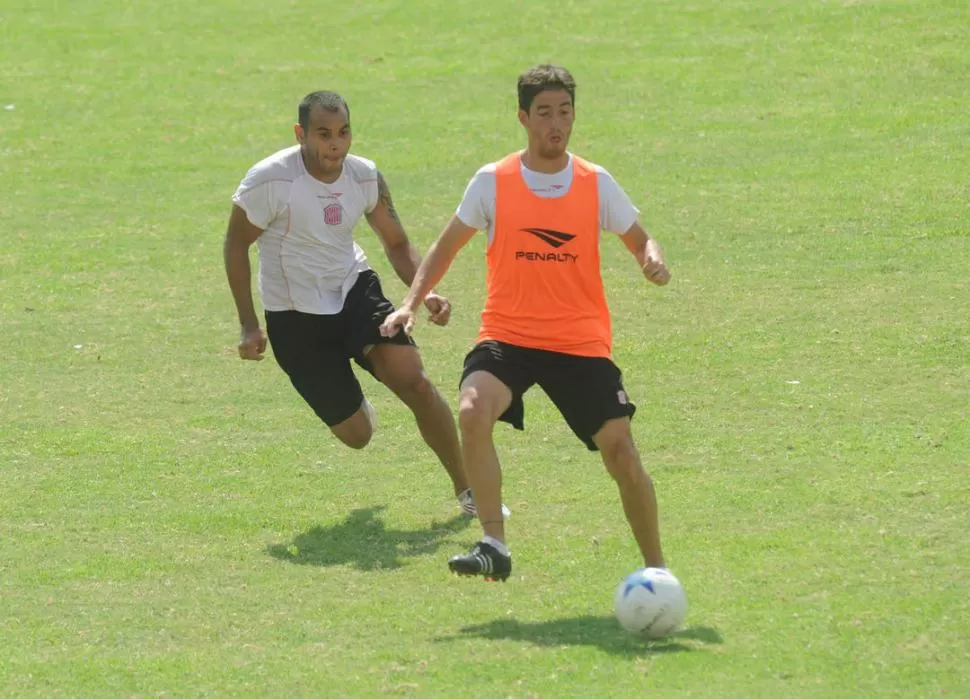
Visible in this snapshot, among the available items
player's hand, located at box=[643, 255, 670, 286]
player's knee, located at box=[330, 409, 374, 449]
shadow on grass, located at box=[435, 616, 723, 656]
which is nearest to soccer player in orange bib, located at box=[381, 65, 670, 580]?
player's hand, located at box=[643, 255, 670, 286]

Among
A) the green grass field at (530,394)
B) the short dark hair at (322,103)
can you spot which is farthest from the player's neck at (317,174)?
the green grass field at (530,394)

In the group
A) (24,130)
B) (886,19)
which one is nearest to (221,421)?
(24,130)

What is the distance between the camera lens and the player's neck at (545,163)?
754cm

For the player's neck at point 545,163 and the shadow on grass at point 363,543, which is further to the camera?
the shadow on grass at point 363,543

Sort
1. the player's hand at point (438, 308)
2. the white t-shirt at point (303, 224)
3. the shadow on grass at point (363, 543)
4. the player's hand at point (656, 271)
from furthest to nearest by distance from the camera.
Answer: the white t-shirt at point (303, 224) → the shadow on grass at point (363, 543) → the player's hand at point (438, 308) → the player's hand at point (656, 271)

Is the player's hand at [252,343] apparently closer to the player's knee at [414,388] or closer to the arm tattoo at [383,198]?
the player's knee at [414,388]

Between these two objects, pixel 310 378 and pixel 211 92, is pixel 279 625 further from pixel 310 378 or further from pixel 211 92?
pixel 211 92

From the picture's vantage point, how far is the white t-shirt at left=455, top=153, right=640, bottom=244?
7.55 m

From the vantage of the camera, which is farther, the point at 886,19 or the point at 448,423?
the point at 886,19

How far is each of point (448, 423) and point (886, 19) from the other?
46.3ft

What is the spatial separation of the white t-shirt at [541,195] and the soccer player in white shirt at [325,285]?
157 cm

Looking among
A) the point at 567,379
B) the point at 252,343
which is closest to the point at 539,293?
the point at 567,379

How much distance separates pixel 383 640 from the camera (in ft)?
23.5

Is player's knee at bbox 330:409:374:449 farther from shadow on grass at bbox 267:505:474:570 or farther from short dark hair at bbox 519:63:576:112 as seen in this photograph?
short dark hair at bbox 519:63:576:112
